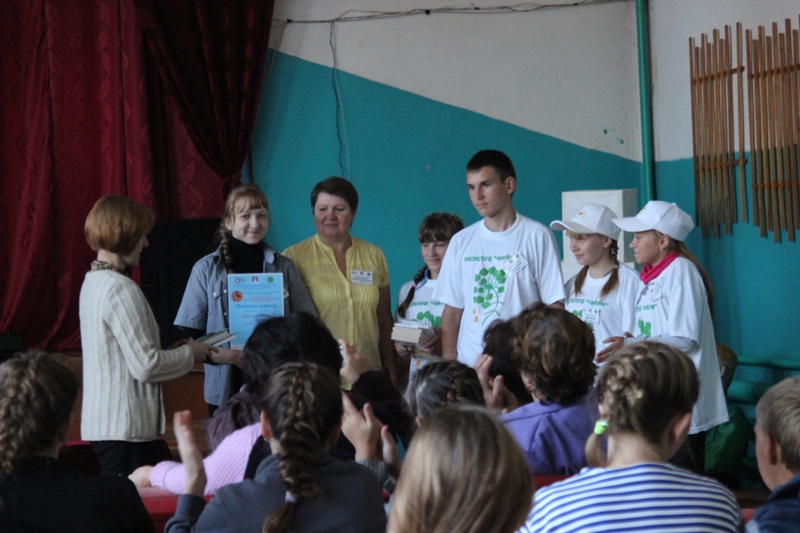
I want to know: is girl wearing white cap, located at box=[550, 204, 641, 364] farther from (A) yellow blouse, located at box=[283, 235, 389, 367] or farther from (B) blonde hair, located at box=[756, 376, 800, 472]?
(B) blonde hair, located at box=[756, 376, 800, 472]

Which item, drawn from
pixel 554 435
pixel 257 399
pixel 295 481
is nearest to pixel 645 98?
pixel 554 435

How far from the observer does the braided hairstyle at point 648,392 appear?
5.16 feet

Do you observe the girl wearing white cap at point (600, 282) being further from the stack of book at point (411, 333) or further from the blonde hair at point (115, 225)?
the blonde hair at point (115, 225)

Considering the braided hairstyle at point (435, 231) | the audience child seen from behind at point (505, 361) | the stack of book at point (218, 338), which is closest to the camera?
the audience child seen from behind at point (505, 361)

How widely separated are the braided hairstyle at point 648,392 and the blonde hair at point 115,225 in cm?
168

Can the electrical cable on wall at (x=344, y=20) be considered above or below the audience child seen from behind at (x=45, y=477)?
above

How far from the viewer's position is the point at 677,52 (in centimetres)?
564

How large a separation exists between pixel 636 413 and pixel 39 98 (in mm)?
4736

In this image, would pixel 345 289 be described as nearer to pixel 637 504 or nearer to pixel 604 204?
pixel 604 204

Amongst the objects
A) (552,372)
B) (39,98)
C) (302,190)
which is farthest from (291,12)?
(552,372)

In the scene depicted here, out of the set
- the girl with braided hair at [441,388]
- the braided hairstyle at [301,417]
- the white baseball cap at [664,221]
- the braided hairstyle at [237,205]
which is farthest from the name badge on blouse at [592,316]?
the braided hairstyle at [301,417]

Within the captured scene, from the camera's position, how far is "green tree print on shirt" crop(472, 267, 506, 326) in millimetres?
3518

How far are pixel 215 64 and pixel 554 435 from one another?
4.03 m

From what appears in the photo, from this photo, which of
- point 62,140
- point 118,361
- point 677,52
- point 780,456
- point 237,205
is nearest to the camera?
point 780,456
